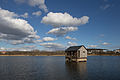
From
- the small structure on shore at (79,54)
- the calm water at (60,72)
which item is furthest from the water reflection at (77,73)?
the small structure on shore at (79,54)

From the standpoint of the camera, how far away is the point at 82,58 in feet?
213

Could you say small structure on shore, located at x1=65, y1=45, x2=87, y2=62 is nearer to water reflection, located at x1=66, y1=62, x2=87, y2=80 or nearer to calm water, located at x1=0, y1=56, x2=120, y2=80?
calm water, located at x1=0, y1=56, x2=120, y2=80

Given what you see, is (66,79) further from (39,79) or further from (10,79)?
(10,79)

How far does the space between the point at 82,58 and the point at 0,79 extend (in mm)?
46850

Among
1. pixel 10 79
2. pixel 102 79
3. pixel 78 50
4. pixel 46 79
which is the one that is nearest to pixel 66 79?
pixel 46 79

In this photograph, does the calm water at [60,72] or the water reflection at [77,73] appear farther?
the calm water at [60,72]

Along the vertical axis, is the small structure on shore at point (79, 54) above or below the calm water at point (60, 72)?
above

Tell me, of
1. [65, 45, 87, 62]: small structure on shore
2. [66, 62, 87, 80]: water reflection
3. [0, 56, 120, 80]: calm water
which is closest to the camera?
[66, 62, 87, 80]: water reflection

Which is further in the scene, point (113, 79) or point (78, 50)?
point (78, 50)

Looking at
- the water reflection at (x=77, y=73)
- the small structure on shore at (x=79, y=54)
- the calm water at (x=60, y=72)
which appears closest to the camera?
the water reflection at (x=77, y=73)

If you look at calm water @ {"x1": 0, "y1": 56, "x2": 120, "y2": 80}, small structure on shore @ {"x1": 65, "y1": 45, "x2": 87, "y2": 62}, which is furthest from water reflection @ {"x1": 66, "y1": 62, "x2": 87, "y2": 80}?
small structure on shore @ {"x1": 65, "y1": 45, "x2": 87, "y2": 62}

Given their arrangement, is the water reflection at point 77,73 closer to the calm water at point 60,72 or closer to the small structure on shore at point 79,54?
the calm water at point 60,72

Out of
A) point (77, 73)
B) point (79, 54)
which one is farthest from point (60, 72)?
point (79, 54)

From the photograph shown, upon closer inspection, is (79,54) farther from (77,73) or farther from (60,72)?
(77,73)
